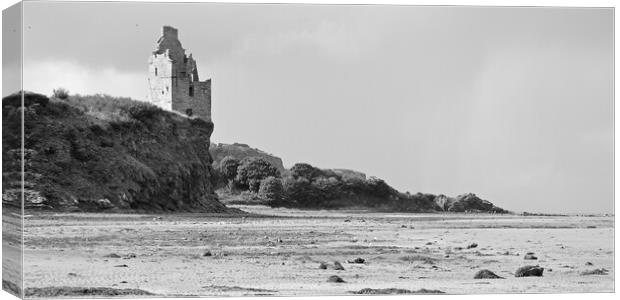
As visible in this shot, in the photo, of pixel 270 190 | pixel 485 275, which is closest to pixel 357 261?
pixel 485 275

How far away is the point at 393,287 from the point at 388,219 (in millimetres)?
10689

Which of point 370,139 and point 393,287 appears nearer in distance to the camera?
point 393,287

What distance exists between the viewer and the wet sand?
55.3 ft

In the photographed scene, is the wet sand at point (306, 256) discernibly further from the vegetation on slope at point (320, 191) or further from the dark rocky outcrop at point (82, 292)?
the vegetation on slope at point (320, 191)

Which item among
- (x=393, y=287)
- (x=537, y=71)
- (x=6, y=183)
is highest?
(x=537, y=71)

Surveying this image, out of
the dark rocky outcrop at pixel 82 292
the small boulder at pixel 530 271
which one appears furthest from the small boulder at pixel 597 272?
the dark rocky outcrop at pixel 82 292

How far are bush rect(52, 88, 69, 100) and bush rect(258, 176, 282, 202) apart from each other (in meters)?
14.4

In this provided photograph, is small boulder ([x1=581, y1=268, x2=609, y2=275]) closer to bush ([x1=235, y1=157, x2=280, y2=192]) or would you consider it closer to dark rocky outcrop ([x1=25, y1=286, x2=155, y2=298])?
dark rocky outcrop ([x1=25, y1=286, x2=155, y2=298])

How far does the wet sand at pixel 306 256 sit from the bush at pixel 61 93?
1733 mm

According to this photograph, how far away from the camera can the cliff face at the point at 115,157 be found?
72.6ft

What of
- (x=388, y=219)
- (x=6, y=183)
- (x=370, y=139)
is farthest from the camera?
(x=388, y=219)

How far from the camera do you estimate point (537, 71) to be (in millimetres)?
18828

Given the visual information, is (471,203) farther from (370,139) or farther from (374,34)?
(374,34)

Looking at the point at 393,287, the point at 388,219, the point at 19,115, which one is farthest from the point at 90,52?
the point at 388,219
